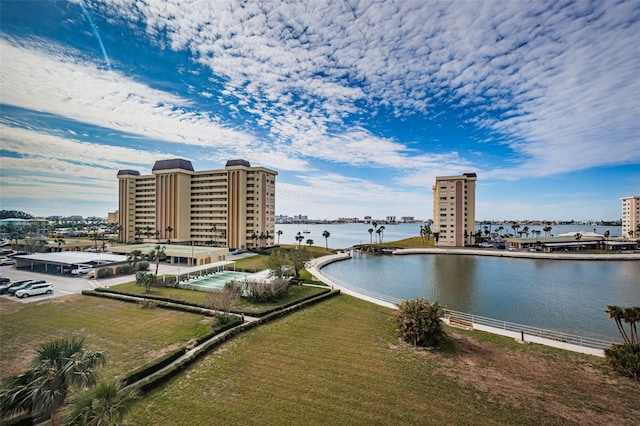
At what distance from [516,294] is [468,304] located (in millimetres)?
9410

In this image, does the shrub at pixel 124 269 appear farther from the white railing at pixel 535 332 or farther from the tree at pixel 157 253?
the white railing at pixel 535 332

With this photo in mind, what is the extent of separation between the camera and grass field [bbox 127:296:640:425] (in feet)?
38.7

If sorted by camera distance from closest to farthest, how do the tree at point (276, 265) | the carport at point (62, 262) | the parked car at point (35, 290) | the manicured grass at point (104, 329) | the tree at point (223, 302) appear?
the manicured grass at point (104, 329) → the tree at point (223, 302) → the parked car at point (35, 290) → the tree at point (276, 265) → the carport at point (62, 262)

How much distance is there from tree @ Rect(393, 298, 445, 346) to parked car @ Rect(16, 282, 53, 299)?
3558 centimetres

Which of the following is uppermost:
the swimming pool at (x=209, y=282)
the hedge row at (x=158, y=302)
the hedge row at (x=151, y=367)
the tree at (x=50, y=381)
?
the tree at (x=50, y=381)

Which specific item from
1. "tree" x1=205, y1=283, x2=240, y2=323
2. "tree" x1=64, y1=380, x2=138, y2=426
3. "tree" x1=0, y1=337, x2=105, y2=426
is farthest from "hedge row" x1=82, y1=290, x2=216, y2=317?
"tree" x1=64, y1=380, x2=138, y2=426

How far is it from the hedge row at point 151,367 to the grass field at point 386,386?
135 cm

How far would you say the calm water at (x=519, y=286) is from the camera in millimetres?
26375

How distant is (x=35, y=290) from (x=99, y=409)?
30451 millimetres

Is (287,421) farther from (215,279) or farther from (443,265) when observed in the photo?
(443,265)

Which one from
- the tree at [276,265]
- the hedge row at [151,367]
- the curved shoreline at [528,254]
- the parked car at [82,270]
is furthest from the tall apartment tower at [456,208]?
the parked car at [82,270]

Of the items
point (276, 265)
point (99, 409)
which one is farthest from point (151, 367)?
point (276, 265)

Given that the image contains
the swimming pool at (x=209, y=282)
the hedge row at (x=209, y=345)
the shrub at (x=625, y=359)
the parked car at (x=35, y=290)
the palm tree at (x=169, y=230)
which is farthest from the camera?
the palm tree at (x=169, y=230)

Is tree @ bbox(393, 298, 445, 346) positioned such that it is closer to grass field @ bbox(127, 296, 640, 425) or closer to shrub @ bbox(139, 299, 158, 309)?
grass field @ bbox(127, 296, 640, 425)
